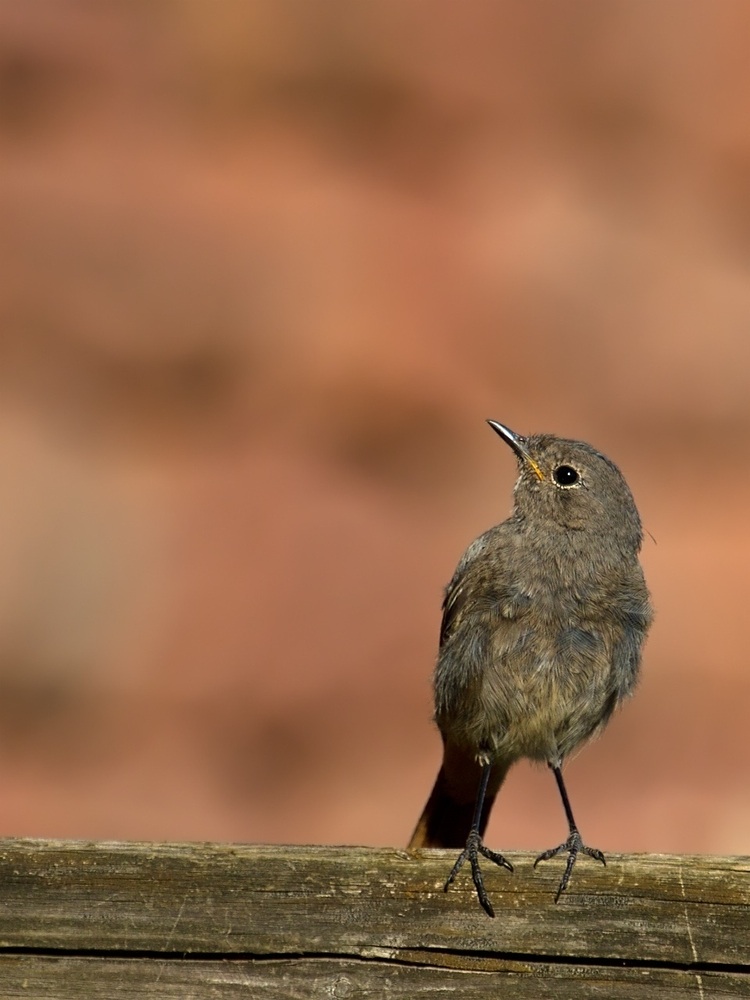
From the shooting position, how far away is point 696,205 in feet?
23.6

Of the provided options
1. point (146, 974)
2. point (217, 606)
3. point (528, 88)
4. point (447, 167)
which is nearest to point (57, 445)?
point (217, 606)

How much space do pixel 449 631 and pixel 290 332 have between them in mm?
2127

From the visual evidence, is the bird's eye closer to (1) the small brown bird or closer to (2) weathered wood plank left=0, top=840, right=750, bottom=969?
(1) the small brown bird

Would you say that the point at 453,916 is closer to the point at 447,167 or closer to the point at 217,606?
the point at 217,606

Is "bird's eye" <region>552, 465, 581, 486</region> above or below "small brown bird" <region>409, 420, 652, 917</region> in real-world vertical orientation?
above

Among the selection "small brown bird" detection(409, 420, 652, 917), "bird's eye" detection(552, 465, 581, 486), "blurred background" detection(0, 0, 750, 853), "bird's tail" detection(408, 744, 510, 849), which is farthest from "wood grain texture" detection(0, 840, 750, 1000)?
"blurred background" detection(0, 0, 750, 853)

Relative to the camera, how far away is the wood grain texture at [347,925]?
10.1 feet

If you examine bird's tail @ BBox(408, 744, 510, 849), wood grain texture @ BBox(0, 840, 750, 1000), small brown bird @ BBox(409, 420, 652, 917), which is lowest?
bird's tail @ BBox(408, 744, 510, 849)

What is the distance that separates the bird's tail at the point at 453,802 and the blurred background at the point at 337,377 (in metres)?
1.37

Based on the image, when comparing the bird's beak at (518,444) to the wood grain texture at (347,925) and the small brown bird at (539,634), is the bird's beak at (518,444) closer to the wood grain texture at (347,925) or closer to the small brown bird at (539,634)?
the small brown bird at (539,634)

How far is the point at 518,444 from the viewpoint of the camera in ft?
17.6

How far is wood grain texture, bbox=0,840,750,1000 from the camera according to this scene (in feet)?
10.1

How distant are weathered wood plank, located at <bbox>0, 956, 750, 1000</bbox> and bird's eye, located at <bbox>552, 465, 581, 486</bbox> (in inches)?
95.2

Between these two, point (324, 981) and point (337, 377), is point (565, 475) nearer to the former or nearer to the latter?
point (337, 377)
